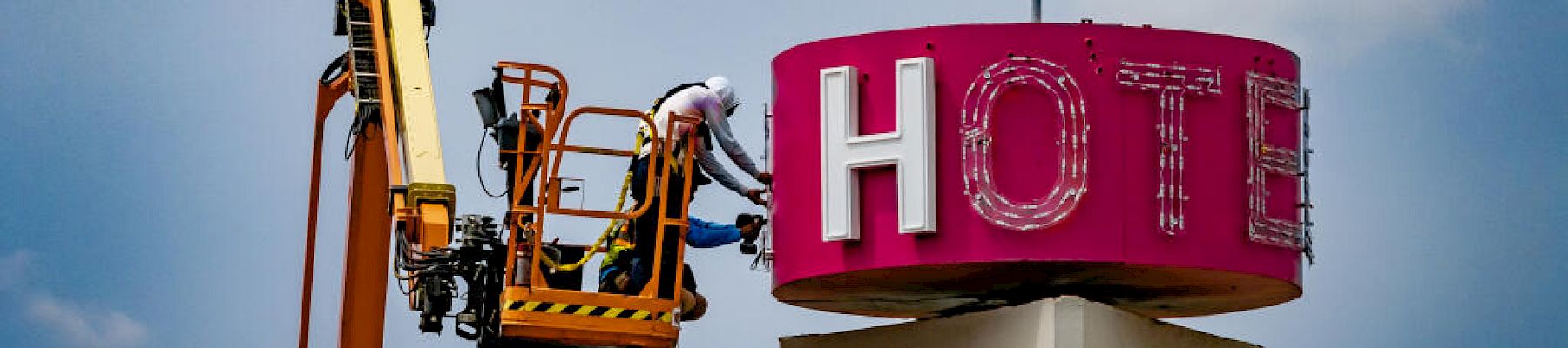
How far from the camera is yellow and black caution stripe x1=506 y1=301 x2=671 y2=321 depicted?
4003 centimetres

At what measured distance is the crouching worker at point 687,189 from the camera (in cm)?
4097

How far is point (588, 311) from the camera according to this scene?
40312 mm

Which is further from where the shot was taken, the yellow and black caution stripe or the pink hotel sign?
the yellow and black caution stripe

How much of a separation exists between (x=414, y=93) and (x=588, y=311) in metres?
7.71

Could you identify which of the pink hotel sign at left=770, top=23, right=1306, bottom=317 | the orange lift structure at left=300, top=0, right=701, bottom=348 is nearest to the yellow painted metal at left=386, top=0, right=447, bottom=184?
the orange lift structure at left=300, top=0, right=701, bottom=348

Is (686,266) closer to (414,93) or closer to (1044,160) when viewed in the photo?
(1044,160)

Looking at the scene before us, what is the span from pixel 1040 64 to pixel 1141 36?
1.23 metres

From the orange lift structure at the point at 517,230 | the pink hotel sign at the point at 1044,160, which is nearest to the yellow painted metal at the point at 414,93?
the orange lift structure at the point at 517,230

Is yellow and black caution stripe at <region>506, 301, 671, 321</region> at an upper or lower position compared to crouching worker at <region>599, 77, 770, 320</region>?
lower

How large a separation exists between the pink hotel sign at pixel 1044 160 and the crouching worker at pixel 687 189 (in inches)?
61.1

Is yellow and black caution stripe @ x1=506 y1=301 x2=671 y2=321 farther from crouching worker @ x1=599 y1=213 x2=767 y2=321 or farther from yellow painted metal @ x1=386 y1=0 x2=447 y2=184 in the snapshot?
yellow painted metal @ x1=386 y1=0 x2=447 y2=184

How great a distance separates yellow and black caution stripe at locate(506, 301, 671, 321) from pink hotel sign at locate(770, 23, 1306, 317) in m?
1.90

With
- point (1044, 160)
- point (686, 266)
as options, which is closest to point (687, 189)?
point (686, 266)

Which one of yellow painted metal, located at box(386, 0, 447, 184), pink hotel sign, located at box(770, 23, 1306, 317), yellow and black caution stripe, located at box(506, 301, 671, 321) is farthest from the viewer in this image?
yellow painted metal, located at box(386, 0, 447, 184)
